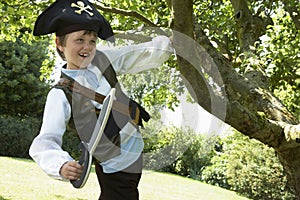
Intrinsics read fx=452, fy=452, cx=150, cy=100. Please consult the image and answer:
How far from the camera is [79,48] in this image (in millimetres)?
2055

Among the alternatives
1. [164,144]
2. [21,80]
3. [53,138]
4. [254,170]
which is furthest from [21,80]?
[53,138]

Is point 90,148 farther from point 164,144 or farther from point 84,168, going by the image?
point 164,144

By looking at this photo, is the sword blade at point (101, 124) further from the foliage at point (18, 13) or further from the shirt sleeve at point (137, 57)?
the foliage at point (18, 13)

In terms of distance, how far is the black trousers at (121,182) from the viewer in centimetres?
222

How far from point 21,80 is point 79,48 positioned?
16.5 m

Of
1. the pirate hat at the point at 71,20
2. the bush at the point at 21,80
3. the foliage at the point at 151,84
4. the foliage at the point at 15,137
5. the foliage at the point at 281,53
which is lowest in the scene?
the foliage at the point at 15,137

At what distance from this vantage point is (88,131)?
2.01 metres

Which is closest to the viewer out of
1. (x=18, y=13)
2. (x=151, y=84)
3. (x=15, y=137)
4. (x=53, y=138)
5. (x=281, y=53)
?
(x=53, y=138)

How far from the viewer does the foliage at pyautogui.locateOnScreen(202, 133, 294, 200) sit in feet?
42.7

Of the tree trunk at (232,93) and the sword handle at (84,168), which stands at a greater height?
the tree trunk at (232,93)

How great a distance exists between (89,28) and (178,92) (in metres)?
1.43

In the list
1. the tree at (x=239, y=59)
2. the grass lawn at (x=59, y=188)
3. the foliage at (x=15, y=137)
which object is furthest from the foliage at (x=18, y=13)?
the foliage at (x=15, y=137)

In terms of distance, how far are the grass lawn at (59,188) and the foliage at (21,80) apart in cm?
504

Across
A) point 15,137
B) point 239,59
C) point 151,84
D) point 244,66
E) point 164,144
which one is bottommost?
point 15,137
